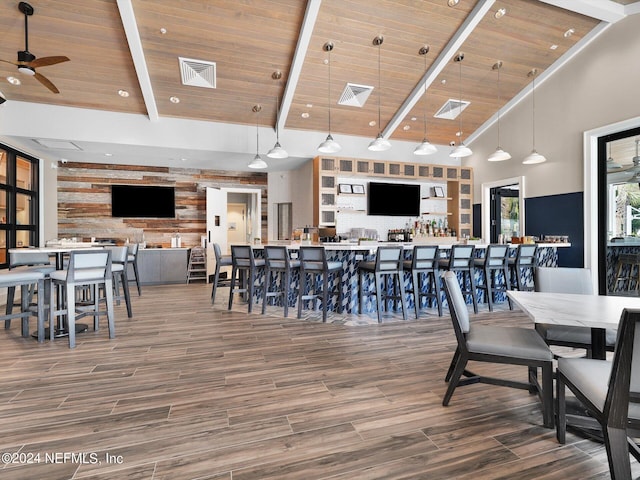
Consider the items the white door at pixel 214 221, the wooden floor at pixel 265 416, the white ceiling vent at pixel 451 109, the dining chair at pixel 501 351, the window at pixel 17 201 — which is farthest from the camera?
the white door at pixel 214 221

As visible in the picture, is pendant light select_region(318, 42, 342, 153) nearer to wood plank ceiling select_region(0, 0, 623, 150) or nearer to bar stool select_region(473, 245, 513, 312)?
wood plank ceiling select_region(0, 0, 623, 150)

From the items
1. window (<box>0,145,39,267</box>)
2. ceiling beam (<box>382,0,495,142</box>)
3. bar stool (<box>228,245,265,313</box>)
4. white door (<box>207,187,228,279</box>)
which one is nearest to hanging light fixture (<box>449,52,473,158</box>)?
ceiling beam (<box>382,0,495,142</box>)

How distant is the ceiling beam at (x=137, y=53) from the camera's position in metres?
4.40

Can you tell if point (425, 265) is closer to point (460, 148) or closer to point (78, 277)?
point (460, 148)

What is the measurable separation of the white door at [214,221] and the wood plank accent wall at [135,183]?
0.47m

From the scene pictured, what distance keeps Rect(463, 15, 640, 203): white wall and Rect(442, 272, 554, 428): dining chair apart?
5.39 meters

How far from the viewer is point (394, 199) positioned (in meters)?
8.21

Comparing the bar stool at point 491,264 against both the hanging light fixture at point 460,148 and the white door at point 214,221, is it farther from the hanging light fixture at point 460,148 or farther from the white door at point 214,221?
the white door at point 214,221

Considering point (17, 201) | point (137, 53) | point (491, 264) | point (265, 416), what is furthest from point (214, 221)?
point (265, 416)

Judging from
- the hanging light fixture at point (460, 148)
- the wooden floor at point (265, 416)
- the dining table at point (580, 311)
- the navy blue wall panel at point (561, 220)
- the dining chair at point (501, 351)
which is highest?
the hanging light fixture at point (460, 148)

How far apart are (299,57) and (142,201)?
17.8 feet

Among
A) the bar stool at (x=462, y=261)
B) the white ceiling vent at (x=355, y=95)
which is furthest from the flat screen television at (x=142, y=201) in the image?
the bar stool at (x=462, y=261)

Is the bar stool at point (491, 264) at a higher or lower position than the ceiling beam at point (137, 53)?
lower

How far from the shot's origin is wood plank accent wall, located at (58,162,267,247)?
26.6 ft
